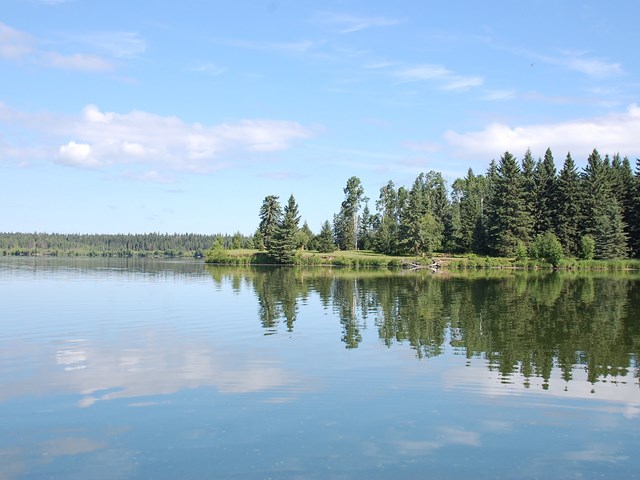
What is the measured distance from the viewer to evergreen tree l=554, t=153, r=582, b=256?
97062mm

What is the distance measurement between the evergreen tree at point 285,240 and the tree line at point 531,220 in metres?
0.20

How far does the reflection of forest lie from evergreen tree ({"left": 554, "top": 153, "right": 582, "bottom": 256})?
4648cm

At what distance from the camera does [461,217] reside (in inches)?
4646

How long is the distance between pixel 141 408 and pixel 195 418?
1.75m

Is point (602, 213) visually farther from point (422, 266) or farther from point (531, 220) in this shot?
point (422, 266)

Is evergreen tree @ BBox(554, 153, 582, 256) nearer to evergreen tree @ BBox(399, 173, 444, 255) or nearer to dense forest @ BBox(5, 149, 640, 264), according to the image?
dense forest @ BBox(5, 149, 640, 264)

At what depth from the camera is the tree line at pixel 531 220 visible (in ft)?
310

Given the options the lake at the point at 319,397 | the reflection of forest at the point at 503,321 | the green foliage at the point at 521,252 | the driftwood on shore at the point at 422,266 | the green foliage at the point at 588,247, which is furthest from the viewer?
the driftwood on shore at the point at 422,266

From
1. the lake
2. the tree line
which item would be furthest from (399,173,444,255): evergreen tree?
the lake

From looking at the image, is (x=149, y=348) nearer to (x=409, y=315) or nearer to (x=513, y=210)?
(x=409, y=315)

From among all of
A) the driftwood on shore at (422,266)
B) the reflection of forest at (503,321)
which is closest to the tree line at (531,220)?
the driftwood on shore at (422,266)

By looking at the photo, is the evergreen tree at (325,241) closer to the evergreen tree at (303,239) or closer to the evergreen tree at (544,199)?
the evergreen tree at (303,239)

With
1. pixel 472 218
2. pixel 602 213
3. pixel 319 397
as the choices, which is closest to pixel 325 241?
pixel 472 218

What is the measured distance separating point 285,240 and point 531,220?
4500 centimetres
